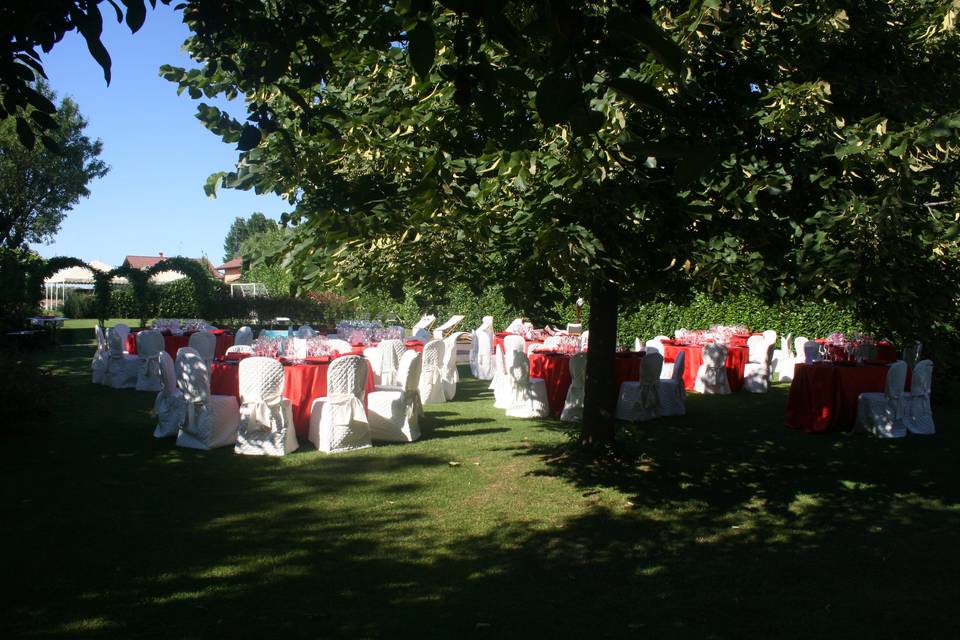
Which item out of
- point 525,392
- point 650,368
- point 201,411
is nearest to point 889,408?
point 650,368

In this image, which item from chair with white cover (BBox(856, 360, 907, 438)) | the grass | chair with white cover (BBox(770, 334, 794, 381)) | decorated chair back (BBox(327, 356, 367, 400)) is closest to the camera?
the grass

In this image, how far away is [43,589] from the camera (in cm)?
474

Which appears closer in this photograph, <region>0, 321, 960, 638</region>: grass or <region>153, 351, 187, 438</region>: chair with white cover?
<region>0, 321, 960, 638</region>: grass

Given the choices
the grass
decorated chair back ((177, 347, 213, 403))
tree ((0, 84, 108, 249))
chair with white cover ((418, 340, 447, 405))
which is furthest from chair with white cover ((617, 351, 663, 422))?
tree ((0, 84, 108, 249))

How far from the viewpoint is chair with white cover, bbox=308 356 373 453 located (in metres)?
9.01

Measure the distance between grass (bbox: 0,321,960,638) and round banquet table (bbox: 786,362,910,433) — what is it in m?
1.16

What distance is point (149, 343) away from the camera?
1462 cm

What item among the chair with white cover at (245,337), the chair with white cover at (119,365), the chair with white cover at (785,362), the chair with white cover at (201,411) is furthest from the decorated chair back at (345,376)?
the chair with white cover at (785,362)

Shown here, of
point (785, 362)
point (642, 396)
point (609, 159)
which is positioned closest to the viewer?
point (609, 159)

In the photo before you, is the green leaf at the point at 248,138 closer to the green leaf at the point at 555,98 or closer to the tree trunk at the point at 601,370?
the green leaf at the point at 555,98

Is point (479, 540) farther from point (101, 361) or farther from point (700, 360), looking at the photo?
point (101, 361)

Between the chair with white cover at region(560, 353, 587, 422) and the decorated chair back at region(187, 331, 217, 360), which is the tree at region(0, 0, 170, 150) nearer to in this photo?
the chair with white cover at region(560, 353, 587, 422)

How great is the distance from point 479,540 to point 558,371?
6.08m

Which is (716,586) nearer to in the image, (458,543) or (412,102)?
Result: (458,543)
